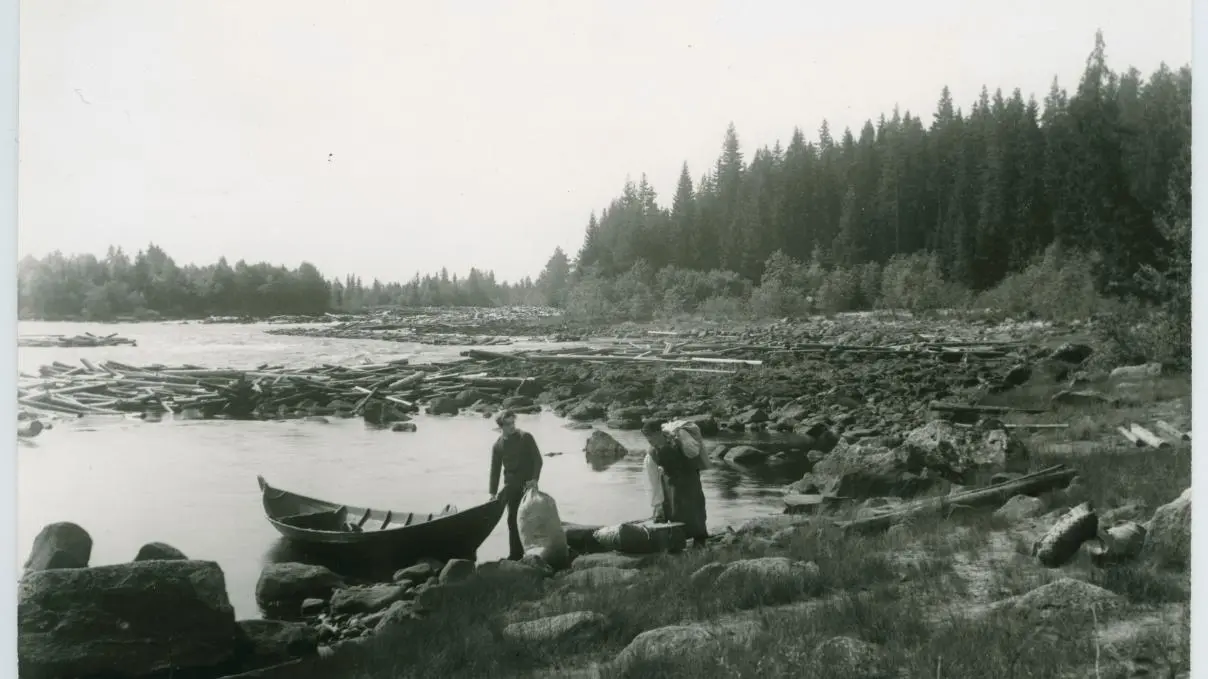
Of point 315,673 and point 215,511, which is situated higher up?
point 215,511

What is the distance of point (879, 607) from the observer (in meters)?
4.81

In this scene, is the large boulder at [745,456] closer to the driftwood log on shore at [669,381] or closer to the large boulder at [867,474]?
the driftwood log on shore at [669,381]

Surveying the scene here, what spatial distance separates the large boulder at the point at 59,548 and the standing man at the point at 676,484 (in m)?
4.10

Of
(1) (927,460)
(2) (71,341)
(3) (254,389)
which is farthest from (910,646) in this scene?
(2) (71,341)

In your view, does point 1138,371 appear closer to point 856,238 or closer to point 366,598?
point 856,238

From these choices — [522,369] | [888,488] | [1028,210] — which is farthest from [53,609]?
[1028,210]

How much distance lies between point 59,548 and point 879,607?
5532 millimetres

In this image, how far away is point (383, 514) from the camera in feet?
21.0

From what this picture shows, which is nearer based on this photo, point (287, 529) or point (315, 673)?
point (315, 673)

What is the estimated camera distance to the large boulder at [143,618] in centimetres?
518

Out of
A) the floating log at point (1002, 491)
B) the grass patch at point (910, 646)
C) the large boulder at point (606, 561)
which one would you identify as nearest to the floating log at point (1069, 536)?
the grass patch at point (910, 646)

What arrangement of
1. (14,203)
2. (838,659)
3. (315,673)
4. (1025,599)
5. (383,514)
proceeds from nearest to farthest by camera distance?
(838,659) < (1025,599) < (315,673) < (14,203) < (383,514)

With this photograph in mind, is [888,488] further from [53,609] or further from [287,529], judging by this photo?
[53,609]

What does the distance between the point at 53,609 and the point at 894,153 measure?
6969 millimetres
